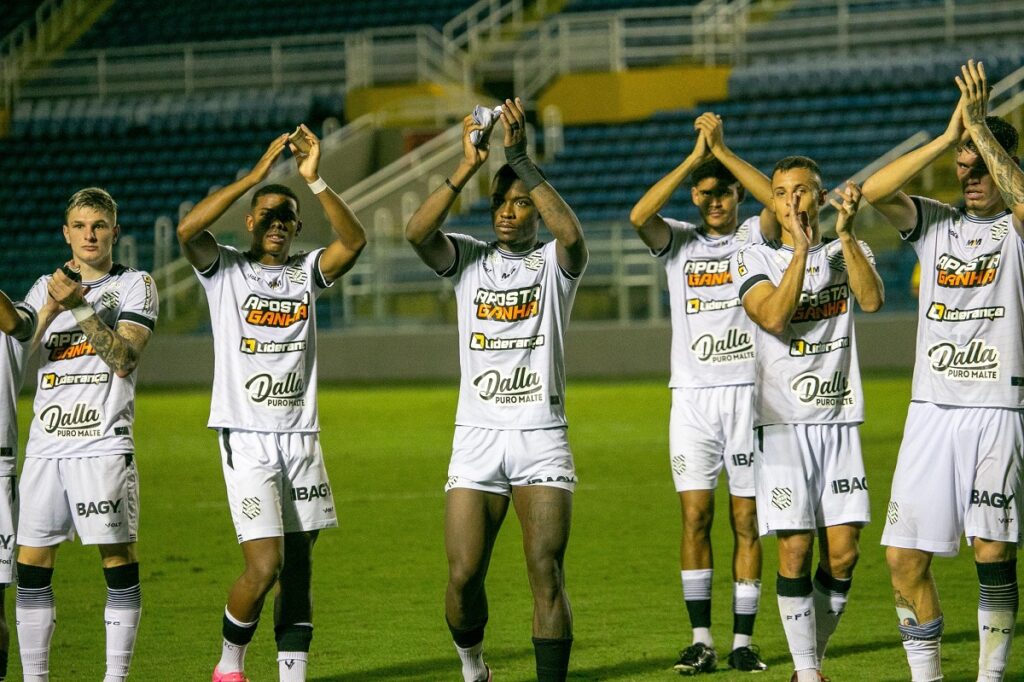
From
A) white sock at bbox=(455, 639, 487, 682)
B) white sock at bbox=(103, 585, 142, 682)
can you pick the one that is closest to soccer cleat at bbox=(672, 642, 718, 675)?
white sock at bbox=(455, 639, 487, 682)

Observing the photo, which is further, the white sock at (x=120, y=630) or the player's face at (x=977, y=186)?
the white sock at (x=120, y=630)

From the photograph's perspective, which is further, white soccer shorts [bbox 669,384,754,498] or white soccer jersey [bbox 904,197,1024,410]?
white soccer shorts [bbox 669,384,754,498]

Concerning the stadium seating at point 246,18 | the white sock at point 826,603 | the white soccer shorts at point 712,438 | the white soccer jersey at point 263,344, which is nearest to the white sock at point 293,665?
the white soccer jersey at point 263,344

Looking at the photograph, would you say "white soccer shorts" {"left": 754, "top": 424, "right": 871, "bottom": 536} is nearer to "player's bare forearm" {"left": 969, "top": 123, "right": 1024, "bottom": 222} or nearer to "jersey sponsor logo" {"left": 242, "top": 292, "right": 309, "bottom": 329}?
"player's bare forearm" {"left": 969, "top": 123, "right": 1024, "bottom": 222}

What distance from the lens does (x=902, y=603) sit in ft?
19.2

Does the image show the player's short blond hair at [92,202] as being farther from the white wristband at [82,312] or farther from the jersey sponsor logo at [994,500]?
the jersey sponsor logo at [994,500]

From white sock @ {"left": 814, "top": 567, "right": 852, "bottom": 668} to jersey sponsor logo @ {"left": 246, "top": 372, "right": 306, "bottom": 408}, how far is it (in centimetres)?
244

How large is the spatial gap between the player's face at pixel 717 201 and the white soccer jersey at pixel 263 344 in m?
2.04

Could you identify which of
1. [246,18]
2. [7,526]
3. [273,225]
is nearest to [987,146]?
[273,225]

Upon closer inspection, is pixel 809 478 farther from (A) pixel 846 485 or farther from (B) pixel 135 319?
(B) pixel 135 319

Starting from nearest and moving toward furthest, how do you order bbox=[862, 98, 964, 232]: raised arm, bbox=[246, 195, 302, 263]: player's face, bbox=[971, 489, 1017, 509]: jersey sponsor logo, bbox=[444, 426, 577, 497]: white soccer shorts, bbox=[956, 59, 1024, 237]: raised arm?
bbox=[956, 59, 1024, 237]: raised arm
bbox=[862, 98, 964, 232]: raised arm
bbox=[971, 489, 1017, 509]: jersey sponsor logo
bbox=[444, 426, 577, 497]: white soccer shorts
bbox=[246, 195, 302, 263]: player's face

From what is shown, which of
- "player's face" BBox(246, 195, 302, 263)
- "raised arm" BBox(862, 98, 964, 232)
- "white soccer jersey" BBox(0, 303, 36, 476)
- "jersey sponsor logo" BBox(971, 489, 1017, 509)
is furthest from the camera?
"player's face" BBox(246, 195, 302, 263)

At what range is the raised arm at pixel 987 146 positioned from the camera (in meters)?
5.50

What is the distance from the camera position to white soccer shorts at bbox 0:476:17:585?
19.6 ft
